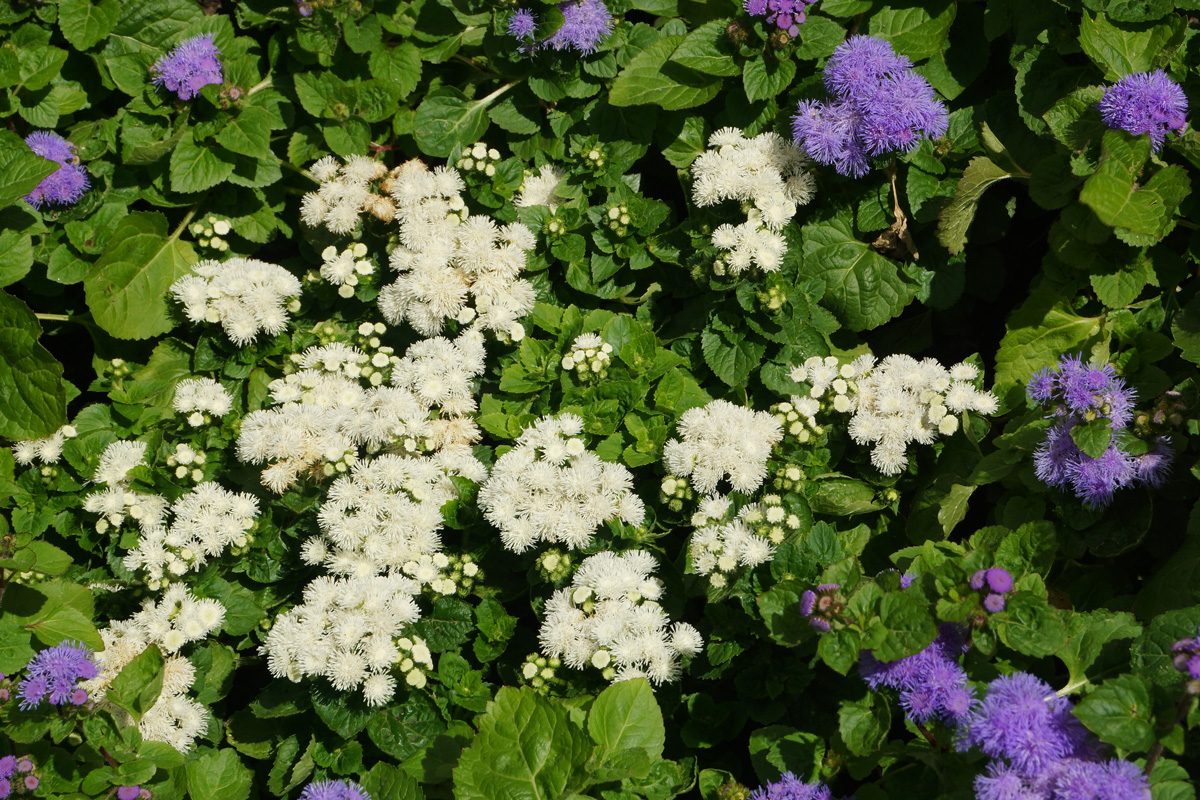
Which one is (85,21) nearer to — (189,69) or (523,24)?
(189,69)

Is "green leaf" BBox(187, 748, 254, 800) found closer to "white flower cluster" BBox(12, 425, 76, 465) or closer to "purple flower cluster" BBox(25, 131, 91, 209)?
"white flower cluster" BBox(12, 425, 76, 465)

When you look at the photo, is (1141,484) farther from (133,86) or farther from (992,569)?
(133,86)

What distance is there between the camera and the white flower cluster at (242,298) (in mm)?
3918

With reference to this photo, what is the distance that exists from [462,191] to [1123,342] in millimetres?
2832

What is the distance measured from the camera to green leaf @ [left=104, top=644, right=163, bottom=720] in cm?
324

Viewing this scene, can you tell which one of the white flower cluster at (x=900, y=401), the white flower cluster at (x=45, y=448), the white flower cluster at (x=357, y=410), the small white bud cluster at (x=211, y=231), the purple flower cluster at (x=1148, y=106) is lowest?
the white flower cluster at (x=45, y=448)

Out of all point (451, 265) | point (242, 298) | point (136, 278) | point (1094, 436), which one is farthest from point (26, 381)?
point (1094, 436)

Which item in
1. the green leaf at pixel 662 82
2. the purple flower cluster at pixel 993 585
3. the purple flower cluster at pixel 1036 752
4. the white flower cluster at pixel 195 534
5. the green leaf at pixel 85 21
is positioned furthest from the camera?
the green leaf at pixel 85 21

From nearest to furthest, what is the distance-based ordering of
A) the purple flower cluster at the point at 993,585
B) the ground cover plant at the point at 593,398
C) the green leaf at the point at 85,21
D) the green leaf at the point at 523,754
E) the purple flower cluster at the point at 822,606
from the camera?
1. the purple flower cluster at the point at 993,585
2. the purple flower cluster at the point at 822,606
3. the green leaf at the point at 523,754
4. the ground cover plant at the point at 593,398
5. the green leaf at the point at 85,21

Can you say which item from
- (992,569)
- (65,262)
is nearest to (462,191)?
(65,262)

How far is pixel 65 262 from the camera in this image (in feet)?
13.7

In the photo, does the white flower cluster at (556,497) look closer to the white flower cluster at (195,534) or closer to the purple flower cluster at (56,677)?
the white flower cluster at (195,534)

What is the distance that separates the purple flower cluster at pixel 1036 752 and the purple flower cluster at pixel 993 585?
20 centimetres

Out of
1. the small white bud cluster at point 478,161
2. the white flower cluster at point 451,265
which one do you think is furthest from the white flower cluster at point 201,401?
the small white bud cluster at point 478,161
